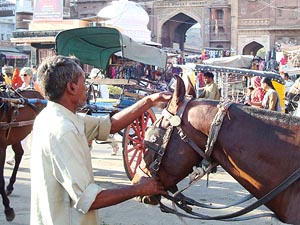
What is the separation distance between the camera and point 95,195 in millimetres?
1847

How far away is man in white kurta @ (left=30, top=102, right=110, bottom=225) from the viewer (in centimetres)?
182

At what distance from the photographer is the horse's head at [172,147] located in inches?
89.3

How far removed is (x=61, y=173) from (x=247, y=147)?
35.3 inches

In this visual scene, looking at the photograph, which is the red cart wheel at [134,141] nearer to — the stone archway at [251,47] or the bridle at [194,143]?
the bridle at [194,143]

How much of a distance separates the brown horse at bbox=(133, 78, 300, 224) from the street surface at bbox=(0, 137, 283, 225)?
1.69 m

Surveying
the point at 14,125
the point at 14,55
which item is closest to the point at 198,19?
the point at 14,55

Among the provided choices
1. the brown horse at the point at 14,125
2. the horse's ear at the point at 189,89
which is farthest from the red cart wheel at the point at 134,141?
the horse's ear at the point at 189,89

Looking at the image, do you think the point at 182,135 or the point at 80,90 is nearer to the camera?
the point at 80,90

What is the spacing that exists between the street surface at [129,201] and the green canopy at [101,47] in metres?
1.82

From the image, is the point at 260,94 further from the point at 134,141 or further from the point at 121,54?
the point at 134,141

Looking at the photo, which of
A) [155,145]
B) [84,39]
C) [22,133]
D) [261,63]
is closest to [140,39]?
[261,63]

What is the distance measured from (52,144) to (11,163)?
6.38 m

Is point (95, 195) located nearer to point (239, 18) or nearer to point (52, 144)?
point (52, 144)

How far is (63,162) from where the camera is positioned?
181 centimetres
